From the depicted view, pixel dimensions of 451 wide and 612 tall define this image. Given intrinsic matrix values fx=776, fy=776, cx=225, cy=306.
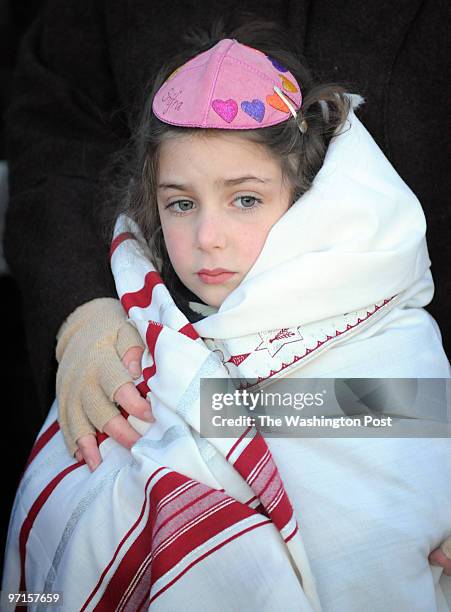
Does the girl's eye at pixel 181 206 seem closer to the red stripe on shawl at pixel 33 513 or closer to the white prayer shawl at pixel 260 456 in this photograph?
the white prayer shawl at pixel 260 456

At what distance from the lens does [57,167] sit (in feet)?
6.14

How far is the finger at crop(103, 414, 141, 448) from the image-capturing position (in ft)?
4.66

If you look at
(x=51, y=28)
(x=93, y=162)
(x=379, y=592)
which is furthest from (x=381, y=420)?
(x=51, y=28)

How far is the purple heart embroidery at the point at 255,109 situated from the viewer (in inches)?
56.4

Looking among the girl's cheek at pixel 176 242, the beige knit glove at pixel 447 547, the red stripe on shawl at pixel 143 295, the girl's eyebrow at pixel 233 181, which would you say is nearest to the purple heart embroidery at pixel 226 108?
the girl's eyebrow at pixel 233 181

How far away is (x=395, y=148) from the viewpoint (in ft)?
5.29

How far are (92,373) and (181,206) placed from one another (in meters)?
0.37

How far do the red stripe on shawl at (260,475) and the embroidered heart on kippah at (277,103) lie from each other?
611 mm

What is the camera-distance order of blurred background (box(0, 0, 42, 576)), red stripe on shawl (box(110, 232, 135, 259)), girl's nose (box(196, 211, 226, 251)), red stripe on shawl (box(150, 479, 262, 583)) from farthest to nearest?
blurred background (box(0, 0, 42, 576)) < red stripe on shawl (box(110, 232, 135, 259)) < girl's nose (box(196, 211, 226, 251)) < red stripe on shawl (box(150, 479, 262, 583))

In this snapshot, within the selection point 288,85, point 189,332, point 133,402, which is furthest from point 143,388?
point 288,85

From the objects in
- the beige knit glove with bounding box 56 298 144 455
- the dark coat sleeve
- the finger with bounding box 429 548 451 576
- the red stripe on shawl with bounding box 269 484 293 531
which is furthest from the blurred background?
the finger with bounding box 429 548 451 576

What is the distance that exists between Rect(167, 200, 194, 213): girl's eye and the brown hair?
117mm

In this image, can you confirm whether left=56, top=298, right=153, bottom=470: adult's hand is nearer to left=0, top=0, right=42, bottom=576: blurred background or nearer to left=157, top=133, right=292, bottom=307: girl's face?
left=157, top=133, right=292, bottom=307: girl's face

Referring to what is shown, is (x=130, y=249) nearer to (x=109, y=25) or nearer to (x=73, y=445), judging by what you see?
(x=73, y=445)
